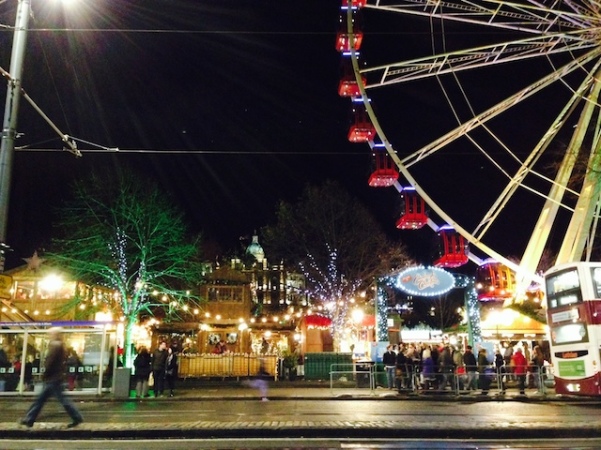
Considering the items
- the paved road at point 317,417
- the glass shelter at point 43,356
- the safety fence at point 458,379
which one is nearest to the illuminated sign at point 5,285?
the paved road at point 317,417

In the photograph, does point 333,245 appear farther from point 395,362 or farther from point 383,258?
point 395,362

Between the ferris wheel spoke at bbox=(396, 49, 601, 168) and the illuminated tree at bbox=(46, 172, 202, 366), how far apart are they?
12.9 metres

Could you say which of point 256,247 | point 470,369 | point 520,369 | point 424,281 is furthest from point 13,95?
point 256,247

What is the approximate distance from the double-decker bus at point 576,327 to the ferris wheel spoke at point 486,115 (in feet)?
22.6

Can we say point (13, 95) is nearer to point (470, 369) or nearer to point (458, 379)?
point (458, 379)

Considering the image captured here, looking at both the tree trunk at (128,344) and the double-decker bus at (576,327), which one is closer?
the double-decker bus at (576,327)

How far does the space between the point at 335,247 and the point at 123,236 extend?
51.6 ft

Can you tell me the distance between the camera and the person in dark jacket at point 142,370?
68.0ft

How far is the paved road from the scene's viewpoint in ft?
36.1

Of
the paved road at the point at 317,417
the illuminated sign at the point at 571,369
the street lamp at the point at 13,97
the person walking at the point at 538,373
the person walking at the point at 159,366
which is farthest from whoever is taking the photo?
the person walking at the point at 538,373

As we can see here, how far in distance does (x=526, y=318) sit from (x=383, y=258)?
1036cm

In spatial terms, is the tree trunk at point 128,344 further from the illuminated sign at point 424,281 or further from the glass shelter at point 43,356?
the illuminated sign at point 424,281

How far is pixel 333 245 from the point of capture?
131 ft

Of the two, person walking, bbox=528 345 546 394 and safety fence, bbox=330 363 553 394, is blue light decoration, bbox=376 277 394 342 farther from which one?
person walking, bbox=528 345 546 394
